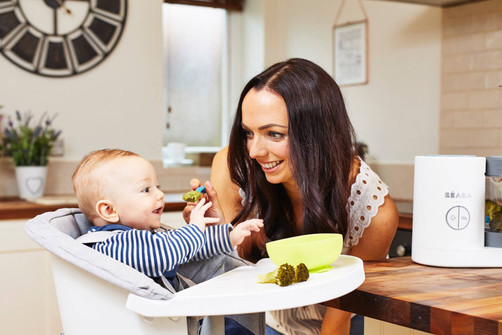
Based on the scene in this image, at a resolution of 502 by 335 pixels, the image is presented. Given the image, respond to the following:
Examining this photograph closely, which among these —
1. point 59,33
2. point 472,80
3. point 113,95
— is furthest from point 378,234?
point 59,33

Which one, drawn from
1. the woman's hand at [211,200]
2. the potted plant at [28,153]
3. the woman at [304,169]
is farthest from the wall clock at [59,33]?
the woman's hand at [211,200]

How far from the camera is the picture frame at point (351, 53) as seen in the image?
3.68 metres

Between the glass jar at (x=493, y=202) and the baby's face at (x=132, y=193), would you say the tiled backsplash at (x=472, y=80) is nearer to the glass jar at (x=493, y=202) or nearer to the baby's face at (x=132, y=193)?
the glass jar at (x=493, y=202)

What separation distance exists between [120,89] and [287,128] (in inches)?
91.7

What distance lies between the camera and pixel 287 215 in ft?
6.11

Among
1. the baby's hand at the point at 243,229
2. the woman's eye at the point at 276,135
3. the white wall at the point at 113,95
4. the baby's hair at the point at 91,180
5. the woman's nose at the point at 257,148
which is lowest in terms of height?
the baby's hand at the point at 243,229

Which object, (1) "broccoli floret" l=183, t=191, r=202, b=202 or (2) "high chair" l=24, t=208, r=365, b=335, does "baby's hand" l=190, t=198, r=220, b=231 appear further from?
(2) "high chair" l=24, t=208, r=365, b=335

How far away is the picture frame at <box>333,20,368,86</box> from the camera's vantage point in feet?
12.1

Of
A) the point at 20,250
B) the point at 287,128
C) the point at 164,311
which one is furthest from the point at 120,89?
the point at 164,311

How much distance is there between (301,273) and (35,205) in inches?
82.6

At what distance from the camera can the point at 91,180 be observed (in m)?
1.47

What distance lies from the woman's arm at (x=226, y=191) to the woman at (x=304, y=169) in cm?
8

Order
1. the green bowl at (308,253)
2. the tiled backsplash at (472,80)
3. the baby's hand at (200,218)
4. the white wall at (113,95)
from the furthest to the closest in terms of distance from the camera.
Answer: the white wall at (113,95) < the tiled backsplash at (472,80) < the baby's hand at (200,218) < the green bowl at (308,253)

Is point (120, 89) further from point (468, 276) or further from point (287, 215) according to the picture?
point (468, 276)
